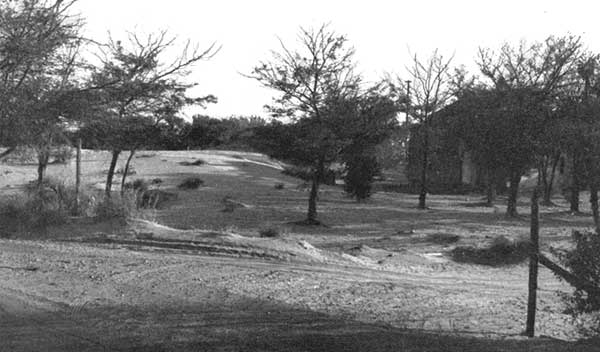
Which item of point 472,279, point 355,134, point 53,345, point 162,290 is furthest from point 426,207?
point 53,345

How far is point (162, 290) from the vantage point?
11.7 m

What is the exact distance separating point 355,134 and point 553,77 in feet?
42.6

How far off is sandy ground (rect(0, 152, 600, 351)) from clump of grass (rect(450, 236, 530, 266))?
616 millimetres

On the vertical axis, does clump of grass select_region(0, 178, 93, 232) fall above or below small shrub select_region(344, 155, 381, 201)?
below

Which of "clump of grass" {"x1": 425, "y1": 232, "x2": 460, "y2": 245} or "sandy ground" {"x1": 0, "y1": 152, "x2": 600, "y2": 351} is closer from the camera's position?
"sandy ground" {"x1": 0, "y1": 152, "x2": 600, "y2": 351}

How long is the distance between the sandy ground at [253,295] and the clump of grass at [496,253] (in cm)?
62

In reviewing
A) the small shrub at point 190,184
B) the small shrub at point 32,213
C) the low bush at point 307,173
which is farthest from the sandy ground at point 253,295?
the small shrub at point 190,184

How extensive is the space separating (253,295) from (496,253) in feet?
40.4

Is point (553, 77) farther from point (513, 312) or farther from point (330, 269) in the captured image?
point (513, 312)

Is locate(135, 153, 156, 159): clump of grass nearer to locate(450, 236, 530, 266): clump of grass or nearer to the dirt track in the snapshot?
locate(450, 236, 530, 266): clump of grass

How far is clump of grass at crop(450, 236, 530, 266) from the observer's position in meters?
21.6

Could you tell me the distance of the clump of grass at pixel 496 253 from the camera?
70.9 ft

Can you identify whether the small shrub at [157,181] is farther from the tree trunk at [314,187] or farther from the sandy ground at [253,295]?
the sandy ground at [253,295]

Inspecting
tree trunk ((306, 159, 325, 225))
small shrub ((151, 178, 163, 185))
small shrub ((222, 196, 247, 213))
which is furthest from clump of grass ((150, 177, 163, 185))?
tree trunk ((306, 159, 325, 225))
